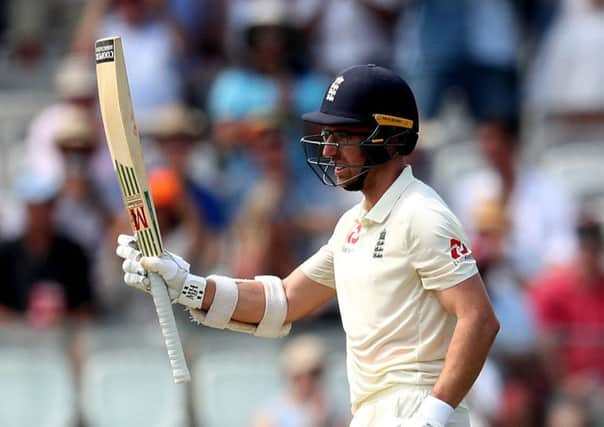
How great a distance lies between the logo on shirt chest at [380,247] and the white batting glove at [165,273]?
0.64 metres

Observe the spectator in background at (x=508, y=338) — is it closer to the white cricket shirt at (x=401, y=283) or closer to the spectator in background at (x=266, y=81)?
the spectator in background at (x=266, y=81)

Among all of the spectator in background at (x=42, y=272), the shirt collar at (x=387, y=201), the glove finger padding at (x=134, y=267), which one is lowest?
the spectator in background at (x=42, y=272)

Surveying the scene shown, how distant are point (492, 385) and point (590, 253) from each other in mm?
1042

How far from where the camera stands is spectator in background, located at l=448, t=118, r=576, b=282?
9.46 metres

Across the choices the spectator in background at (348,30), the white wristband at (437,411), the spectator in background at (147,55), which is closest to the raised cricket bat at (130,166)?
the white wristband at (437,411)

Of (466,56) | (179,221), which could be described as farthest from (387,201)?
(466,56)

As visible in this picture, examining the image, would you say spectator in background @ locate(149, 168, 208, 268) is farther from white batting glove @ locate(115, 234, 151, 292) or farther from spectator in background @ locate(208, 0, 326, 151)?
white batting glove @ locate(115, 234, 151, 292)

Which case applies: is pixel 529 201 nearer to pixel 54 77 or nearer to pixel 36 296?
pixel 36 296

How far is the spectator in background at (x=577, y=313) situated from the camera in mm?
8664

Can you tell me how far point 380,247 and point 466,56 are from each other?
5.18 metres

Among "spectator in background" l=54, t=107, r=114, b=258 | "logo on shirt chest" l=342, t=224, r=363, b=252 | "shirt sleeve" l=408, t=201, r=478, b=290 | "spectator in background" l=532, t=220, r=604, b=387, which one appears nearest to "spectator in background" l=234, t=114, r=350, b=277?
"spectator in background" l=54, t=107, r=114, b=258

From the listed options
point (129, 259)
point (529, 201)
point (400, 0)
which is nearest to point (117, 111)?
point (129, 259)

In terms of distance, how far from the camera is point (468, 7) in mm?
10062

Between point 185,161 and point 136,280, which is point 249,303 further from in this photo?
point 185,161
